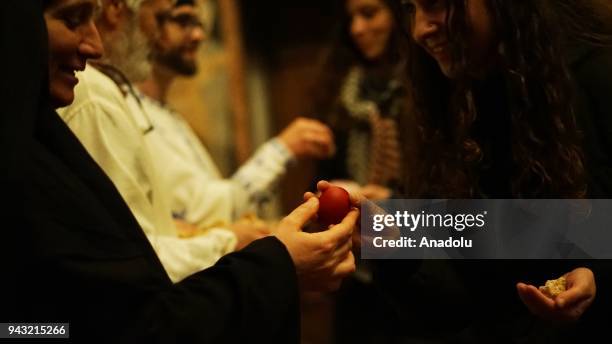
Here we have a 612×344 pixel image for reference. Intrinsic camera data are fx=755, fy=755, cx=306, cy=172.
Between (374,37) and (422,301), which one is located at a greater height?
(374,37)

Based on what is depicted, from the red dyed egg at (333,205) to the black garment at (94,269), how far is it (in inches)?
4.6

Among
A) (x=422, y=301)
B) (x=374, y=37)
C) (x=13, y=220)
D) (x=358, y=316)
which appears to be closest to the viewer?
(x=13, y=220)

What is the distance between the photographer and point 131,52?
2.27 m

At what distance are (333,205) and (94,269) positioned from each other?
42cm

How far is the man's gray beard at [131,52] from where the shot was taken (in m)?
2.19

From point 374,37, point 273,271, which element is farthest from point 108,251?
point 374,37

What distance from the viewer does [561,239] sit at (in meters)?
1.44

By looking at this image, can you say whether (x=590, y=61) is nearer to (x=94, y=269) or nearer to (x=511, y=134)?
(x=511, y=134)

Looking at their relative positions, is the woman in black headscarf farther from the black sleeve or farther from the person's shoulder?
the person's shoulder

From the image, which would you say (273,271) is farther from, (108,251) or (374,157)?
(374,157)

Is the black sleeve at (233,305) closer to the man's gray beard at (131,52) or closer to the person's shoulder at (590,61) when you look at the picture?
the person's shoulder at (590,61)

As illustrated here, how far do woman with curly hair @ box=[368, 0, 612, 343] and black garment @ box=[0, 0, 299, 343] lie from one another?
41cm

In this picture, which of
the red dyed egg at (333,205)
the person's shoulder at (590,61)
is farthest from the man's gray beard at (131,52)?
the person's shoulder at (590,61)

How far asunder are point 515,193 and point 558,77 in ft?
0.77
